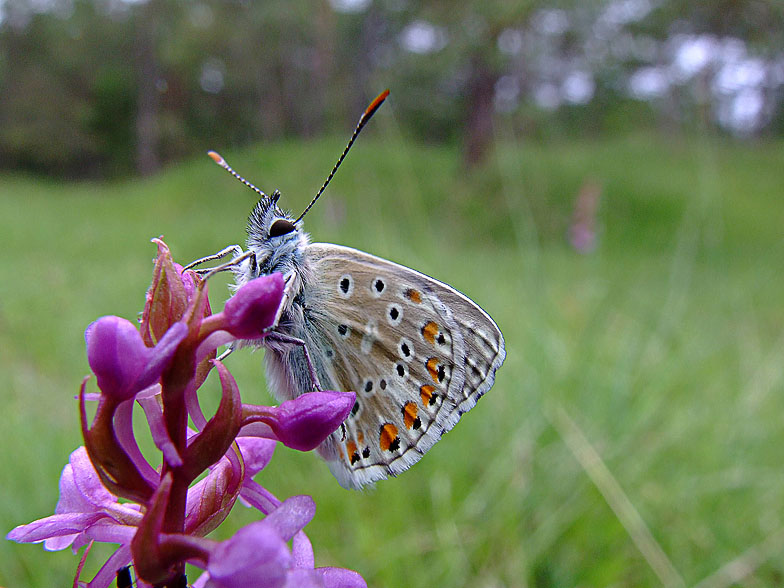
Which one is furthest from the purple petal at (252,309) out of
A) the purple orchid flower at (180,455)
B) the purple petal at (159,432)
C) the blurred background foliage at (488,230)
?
the blurred background foliage at (488,230)

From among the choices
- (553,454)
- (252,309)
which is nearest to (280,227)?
(252,309)

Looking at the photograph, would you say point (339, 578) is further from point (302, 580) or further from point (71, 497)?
point (71, 497)

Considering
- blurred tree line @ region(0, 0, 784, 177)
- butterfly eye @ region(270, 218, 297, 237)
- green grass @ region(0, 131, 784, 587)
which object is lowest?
green grass @ region(0, 131, 784, 587)

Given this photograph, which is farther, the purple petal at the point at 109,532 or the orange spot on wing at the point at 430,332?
the orange spot on wing at the point at 430,332

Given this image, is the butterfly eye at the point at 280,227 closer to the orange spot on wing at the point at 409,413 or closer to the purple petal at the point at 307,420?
the orange spot on wing at the point at 409,413

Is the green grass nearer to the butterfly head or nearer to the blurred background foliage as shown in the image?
the blurred background foliage

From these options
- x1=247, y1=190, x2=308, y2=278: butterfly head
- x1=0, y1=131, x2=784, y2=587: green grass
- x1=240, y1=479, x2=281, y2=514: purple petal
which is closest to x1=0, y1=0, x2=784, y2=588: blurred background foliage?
x1=0, y1=131, x2=784, y2=587: green grass

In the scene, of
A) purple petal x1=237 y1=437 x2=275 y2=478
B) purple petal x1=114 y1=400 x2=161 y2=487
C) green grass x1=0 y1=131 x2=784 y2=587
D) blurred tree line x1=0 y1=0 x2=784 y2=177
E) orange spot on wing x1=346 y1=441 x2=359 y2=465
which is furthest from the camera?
blurred tree line x1=0 y1=0 x2=784 y2=177

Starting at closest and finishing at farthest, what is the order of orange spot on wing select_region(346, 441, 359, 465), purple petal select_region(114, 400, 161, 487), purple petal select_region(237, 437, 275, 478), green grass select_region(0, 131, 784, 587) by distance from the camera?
purple petal select_region(114, 400, 161, 487) < purple petal select_region(237, 437, 275, 478) < orange spot on wing select_region(346, 441, 359, 465) < green grass select_region(0, 131, 784, 587)

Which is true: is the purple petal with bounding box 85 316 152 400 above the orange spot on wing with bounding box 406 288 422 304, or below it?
below
